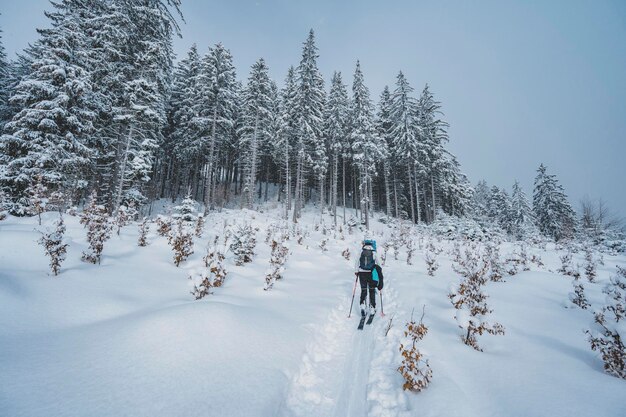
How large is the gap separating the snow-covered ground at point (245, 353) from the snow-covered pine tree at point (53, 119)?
894cm

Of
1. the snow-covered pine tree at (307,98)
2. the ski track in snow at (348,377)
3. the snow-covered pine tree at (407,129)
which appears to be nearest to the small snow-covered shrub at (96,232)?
the ski track in snow at (348,377)

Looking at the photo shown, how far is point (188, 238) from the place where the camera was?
8.67m

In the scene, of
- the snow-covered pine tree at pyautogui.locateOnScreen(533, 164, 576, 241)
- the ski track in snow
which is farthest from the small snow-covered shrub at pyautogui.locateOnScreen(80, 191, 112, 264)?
the snow-covered pine tree at pyautogui.locateOnScreen(533, 164, 576, 241)

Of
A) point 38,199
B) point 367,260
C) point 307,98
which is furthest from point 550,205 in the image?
point 38,199

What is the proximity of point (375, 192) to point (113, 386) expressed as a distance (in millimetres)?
47633

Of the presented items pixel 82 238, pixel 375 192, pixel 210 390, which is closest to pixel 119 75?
pixel 82 238

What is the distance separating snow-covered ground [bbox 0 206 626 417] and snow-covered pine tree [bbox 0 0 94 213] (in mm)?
A: 8935

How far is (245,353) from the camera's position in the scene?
4.07m

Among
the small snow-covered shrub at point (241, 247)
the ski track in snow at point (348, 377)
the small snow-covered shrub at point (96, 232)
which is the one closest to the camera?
the ski track in snow at point (348, 377)

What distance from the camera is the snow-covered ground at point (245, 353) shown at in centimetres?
295

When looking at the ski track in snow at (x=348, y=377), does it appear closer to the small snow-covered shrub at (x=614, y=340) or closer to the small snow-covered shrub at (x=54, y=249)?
the small snow-covered shrub at (x=614, y=340)

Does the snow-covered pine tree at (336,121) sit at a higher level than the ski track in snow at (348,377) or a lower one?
higher

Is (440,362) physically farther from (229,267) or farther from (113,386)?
(229,267)

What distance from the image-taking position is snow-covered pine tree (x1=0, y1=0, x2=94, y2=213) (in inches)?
495
